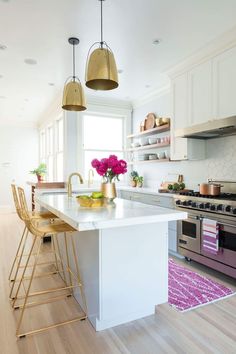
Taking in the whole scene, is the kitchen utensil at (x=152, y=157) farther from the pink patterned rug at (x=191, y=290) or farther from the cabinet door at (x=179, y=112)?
the pink patterned rug at (x=191, y=290)

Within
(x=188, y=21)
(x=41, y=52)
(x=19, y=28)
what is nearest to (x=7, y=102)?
(x=41, y=52)

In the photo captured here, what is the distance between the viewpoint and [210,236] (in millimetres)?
2967

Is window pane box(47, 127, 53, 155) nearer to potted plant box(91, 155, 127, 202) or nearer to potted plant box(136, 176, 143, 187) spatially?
potted plant box(136, 176, 143, 187)

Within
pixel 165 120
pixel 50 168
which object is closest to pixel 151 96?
pixel 165 120

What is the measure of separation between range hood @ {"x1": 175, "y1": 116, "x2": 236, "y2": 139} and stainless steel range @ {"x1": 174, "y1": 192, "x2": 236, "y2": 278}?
82 centimetres

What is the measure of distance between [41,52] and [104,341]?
334 centimetres

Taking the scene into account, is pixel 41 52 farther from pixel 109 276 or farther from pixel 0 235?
pixel 0 235

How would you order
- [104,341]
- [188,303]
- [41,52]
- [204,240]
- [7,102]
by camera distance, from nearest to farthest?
[104,341] < [188,303] < [204,240] < [41,52] < [7,102]

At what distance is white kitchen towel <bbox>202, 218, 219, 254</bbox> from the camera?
114 inches

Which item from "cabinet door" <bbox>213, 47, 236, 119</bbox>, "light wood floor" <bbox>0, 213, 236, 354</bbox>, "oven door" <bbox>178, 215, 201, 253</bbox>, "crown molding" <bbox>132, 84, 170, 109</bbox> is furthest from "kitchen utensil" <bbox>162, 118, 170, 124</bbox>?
"light wood floor" <bbox>0, 213, 236, 354</bbox>

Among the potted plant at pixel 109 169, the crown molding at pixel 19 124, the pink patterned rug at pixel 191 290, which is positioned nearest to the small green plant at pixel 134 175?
the pink patterned rug at pixel 191 290

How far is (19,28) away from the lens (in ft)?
9.14

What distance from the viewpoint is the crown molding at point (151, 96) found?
15.3 feet

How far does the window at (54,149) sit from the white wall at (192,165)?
1.75 meters
